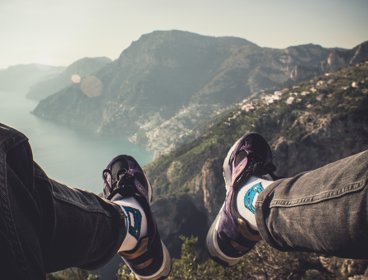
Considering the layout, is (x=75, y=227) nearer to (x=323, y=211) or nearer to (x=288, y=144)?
(x=323, y=211)

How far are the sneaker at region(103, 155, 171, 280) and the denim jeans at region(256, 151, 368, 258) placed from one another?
114 cm

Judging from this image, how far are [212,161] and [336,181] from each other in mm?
54746

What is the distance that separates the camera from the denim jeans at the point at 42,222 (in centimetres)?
97

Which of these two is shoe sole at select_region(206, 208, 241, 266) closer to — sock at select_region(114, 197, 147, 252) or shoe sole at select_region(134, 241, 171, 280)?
shoe sole at select_region(134, 241, 171, 280)

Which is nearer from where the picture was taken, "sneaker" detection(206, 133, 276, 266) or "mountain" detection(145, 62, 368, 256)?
"sneaker" detection(206, 133, 276, 266)

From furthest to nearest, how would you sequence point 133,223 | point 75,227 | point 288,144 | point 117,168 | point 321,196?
point 288,144 → point 117,168 → point 133,223 → point 321,196 → point 75,227

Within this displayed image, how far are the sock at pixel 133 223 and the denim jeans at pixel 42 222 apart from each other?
1.39 feet

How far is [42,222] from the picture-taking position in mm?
1339

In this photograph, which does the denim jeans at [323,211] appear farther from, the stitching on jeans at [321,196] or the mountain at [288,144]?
the mountain at [288,144]

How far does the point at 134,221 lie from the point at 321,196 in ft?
5.23

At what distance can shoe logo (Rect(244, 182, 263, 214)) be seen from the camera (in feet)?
9.09

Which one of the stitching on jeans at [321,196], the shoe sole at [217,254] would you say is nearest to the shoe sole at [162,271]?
the shoe sole at [217,254]

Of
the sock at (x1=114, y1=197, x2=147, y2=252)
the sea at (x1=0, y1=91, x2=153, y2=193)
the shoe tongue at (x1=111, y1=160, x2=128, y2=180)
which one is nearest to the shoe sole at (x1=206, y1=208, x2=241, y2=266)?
the sock at (x1=114, y1=197, x2=147, y2=252)

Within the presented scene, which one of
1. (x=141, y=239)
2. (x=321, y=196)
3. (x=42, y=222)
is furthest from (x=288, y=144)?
(x=42, y=222)
